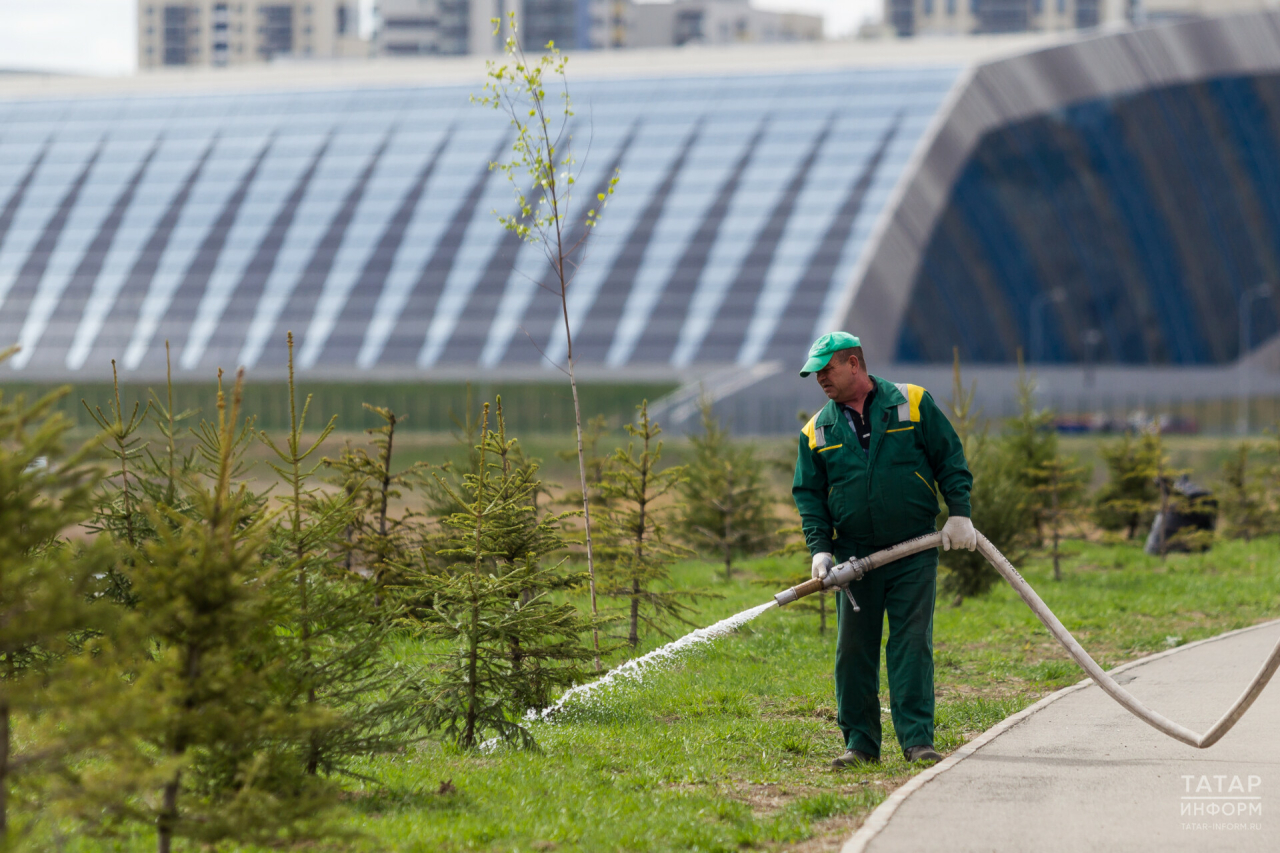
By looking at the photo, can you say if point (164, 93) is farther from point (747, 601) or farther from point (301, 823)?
point (301, 823)

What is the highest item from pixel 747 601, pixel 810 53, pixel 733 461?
pixel 810 53

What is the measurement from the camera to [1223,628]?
12.3 metres

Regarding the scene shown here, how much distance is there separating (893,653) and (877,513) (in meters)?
0.76

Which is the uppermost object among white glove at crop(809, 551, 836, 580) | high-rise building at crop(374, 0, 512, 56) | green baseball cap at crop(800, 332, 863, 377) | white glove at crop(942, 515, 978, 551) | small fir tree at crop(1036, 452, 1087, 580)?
high-rise building at crop(374, 0, 512, 56)

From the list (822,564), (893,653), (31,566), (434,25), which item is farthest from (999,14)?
(31,566)

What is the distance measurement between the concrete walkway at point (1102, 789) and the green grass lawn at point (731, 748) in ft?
1.04

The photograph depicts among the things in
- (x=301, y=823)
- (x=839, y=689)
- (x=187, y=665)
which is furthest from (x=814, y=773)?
(x=187, y=665)

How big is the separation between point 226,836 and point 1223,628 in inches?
387

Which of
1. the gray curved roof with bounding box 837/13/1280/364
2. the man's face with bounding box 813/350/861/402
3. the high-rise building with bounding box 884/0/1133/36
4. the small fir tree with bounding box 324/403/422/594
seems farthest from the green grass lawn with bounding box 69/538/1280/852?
the high-rise building with bounding box 884/0/1133/36

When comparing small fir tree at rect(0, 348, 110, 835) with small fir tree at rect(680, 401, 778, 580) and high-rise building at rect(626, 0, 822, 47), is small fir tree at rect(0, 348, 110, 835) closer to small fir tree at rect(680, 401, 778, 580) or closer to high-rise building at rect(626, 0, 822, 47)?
small fir tree at rect(680, 401, 778, 580)

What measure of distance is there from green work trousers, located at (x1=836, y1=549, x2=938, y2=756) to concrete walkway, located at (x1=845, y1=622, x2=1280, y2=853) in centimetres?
38

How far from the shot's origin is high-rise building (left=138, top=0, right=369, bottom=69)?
552 ft

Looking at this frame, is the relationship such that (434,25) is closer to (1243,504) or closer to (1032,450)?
(1243,504)

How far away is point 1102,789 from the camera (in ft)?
21.6
